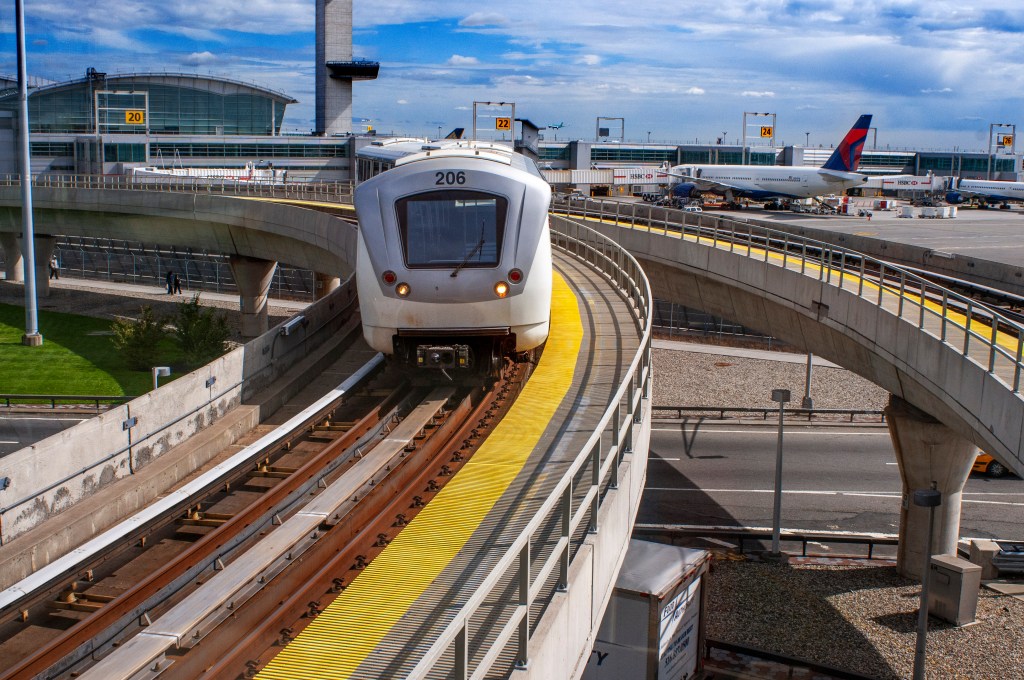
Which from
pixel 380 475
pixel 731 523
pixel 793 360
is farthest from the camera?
pixel 793 360

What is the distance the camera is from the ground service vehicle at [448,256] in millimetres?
13109

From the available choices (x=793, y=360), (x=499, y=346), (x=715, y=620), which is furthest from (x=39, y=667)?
(x=793, y=360)

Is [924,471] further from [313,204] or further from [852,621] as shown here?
[313,204]

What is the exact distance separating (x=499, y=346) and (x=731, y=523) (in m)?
11.5

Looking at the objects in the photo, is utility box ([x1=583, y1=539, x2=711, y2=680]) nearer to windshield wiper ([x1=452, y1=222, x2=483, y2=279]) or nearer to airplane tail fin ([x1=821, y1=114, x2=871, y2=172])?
windshield wiper ([x1=452, y1=222, x2=483, y2=279])

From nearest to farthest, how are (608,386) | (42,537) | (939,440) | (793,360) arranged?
(42,537) → (608,386) → (939,440) → (793,360)

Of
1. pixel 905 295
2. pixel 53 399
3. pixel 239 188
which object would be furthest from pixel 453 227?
pixel 239 188

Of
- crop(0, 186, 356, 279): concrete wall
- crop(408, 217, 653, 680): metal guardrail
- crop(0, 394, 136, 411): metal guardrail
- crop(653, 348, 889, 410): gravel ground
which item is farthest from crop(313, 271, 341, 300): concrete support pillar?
crop(408, 217, 653, 680): metal guardrail

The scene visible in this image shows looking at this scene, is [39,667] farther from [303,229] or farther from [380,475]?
[303,229]

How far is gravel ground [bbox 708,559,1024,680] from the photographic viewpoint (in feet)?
56.0

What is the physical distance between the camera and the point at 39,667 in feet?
22.8

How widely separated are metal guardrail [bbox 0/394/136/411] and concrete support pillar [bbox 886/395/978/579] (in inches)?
782

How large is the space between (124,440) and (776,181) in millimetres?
68888

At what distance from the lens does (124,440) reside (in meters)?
10.8
